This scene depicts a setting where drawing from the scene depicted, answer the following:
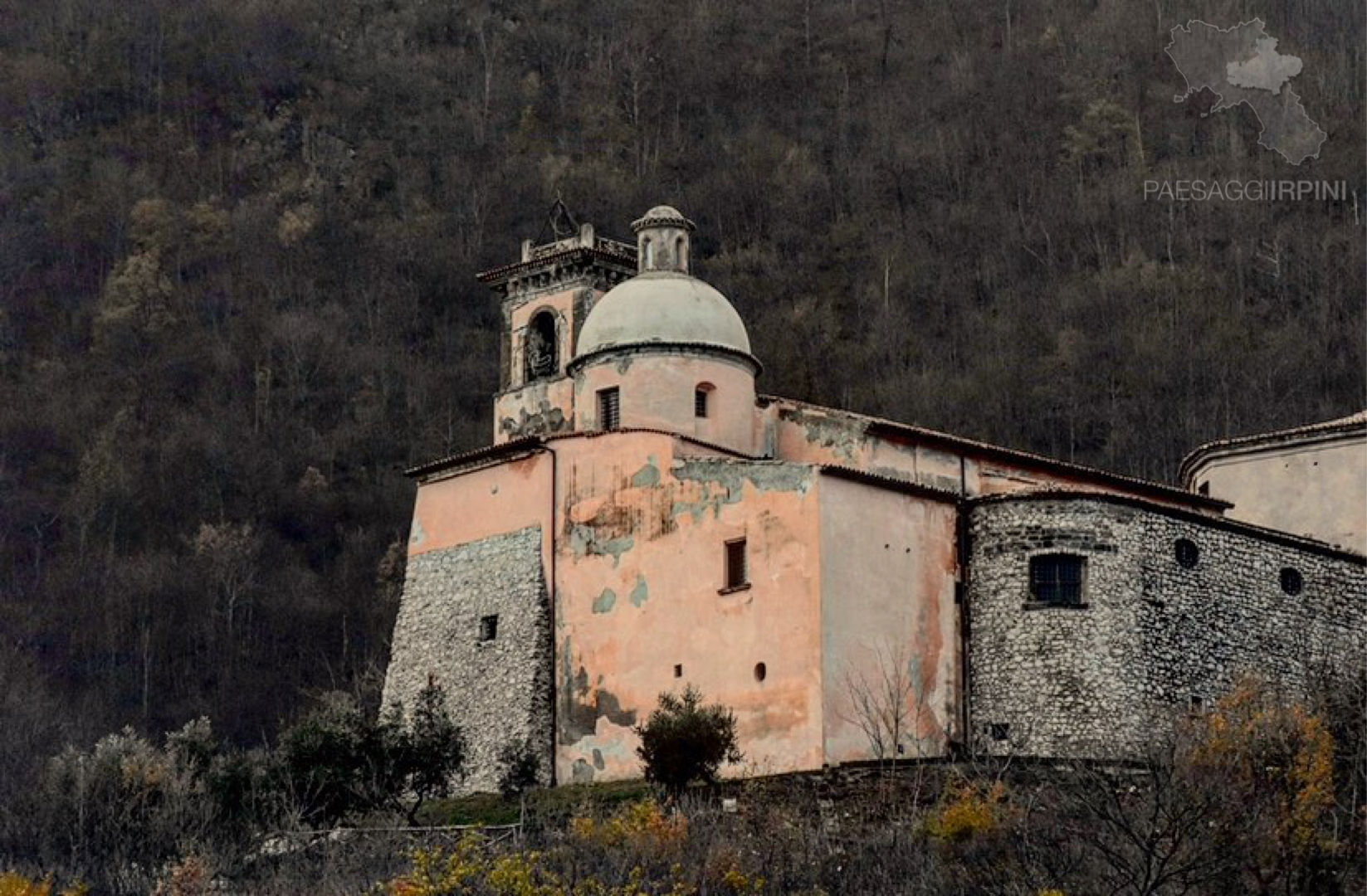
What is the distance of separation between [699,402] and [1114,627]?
9387mm

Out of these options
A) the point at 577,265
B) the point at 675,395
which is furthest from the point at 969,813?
the point at 577,265

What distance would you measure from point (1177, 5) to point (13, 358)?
4405 cm

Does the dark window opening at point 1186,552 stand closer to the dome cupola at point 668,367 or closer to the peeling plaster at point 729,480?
the peeling plaster at point 729,480

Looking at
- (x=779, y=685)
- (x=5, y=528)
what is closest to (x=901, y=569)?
(x=779, y=685)

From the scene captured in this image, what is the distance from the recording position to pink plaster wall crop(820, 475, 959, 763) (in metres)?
55.5

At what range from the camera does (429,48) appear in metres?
123

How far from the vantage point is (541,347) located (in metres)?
72.0

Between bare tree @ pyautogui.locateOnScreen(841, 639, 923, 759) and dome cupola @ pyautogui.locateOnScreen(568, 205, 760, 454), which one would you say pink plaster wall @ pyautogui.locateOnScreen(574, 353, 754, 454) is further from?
bare tree @ pyautogui.locateOnScreen(841, 639, 923, 759)

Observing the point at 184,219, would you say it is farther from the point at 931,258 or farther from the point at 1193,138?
the point at 1193,138

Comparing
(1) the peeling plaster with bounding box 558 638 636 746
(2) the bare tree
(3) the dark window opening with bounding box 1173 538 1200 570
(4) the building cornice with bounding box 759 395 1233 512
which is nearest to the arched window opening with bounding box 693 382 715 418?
(4) the building cornice with bounding box 759 395 1233 512

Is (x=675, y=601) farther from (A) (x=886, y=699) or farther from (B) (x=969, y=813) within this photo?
(B) (x=969, y=813)

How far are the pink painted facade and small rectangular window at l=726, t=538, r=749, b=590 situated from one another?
62 millimetres

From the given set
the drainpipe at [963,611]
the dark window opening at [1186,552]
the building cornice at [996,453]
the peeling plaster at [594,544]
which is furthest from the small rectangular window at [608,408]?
the dark window opening at [1186,552]

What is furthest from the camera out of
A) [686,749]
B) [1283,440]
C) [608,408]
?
[1283,440]
